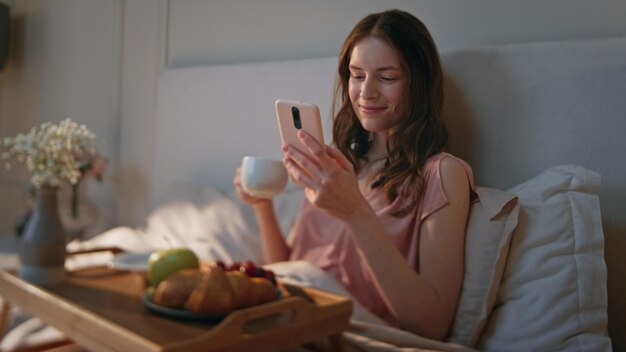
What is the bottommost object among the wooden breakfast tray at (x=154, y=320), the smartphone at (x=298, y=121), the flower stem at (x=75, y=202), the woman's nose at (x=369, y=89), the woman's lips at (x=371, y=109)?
the flower stem at (x=75, y=202)

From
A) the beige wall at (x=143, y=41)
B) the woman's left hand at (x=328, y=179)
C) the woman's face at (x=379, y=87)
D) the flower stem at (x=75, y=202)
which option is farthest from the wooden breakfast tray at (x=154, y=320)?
the flower stem at (x=75, y=202)

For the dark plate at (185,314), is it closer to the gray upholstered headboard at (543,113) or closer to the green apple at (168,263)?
the green apple at (168,263)

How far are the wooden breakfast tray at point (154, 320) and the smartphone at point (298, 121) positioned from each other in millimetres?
176

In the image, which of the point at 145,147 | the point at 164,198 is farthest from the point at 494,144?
the point at 145,147

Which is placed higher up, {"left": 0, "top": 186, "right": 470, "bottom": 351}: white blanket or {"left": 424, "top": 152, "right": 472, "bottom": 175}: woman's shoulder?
{"left": 424, "top": 152, "right": 472, "bottom": 175}: woman's shoulder

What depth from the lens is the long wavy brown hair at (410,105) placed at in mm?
589

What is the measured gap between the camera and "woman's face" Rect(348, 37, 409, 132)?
1.86 feet

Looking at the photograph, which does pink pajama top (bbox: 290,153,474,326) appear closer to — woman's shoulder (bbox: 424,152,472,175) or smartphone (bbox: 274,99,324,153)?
woman's shoulder (bbox: 424,152,472,175)

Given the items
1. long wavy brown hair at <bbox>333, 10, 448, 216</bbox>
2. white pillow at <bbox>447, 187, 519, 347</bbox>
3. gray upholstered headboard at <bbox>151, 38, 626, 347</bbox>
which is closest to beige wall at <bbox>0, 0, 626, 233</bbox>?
gray upholstered headboard at <bbox>151, 38, 626, 347</bbox>

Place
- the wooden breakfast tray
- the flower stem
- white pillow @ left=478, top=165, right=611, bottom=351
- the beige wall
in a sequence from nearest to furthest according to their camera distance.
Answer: the wooden breakfast tray < white pillow @ left=478, top=165, right=611, bottom=351 < the beige wall < the flower stem

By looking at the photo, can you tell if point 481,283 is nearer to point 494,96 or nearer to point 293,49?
point 494,96

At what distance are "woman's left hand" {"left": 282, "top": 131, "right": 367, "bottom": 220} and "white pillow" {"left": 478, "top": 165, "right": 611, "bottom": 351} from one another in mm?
204

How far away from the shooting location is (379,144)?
2.11ft

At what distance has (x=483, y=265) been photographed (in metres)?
0.60
